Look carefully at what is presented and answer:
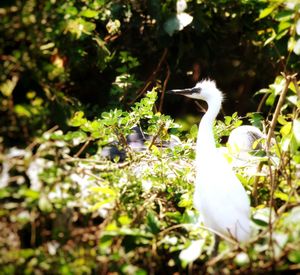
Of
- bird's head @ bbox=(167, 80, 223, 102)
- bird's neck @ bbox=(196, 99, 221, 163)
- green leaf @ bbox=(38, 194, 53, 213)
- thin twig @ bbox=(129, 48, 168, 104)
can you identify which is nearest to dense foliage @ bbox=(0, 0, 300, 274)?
green leaf @ bbox=(38, 194, 53, 213)

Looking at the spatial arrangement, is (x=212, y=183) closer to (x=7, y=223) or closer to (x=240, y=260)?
(x=240, y=260)

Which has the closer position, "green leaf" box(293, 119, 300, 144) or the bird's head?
"green leaf" box(293, 119, 300, 144)

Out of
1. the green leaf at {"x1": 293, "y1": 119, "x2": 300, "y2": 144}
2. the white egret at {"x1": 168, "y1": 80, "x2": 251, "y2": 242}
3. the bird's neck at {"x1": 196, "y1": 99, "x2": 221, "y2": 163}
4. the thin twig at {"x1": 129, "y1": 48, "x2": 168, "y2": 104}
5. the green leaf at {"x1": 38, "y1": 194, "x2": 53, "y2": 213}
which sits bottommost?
the thin twig at {"x1": 129, "y1": 48, "x2": 168, "y2": 104}

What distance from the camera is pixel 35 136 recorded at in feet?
5.08

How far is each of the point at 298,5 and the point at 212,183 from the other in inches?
28.1

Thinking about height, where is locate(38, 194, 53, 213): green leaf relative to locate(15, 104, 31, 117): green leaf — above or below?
below

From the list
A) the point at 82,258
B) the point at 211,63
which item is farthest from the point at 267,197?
the point at 211,63

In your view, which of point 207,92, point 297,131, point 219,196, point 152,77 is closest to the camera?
point 297,131

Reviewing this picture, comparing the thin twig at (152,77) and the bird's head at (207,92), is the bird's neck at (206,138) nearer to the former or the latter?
the bird's head at (207,92)

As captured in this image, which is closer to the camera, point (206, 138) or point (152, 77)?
point (206, 138)

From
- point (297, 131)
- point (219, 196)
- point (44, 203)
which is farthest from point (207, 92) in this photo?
point (44, 203)

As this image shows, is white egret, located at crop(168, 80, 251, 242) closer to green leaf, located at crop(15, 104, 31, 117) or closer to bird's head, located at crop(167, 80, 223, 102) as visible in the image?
bird's head, located at crop(167, 80, 223, 102)

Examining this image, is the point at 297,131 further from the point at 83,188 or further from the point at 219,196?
the point at 83,188

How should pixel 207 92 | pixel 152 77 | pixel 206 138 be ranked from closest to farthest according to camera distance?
pixel 206 138
pixel 207 92
pixel 152 77
